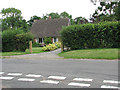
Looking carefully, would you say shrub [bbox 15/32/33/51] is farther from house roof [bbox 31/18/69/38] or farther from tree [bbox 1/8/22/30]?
tree [bbox 1/8/22/30]

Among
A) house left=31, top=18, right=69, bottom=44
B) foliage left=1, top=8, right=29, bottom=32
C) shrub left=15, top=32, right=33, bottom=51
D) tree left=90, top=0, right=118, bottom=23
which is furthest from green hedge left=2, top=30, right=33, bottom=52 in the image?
foliage left=1, top=8, right=29, bottom=32

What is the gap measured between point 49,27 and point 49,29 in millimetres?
722

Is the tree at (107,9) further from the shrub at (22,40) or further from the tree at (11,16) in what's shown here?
the tree at (11,16)

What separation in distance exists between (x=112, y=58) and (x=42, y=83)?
8.02m

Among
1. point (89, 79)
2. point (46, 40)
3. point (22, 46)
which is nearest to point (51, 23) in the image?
point (46, 40)

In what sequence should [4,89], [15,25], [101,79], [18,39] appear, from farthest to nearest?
[15,25] < [18,39] < [101,79] < [4,89]

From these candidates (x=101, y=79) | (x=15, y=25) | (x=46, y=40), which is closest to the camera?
(x=101, y=79)

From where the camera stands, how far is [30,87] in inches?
237

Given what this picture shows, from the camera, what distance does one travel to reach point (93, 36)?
18.0 metres

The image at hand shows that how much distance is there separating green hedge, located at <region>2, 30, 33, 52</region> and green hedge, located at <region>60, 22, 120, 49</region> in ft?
15.7

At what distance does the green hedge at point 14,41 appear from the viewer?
66.2ft

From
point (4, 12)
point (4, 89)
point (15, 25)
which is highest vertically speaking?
point (4, 12)

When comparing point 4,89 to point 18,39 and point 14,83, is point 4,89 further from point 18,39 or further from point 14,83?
point 18,39

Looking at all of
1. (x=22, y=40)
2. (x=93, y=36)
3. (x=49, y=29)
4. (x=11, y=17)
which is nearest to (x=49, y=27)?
(x=49, y=29)
